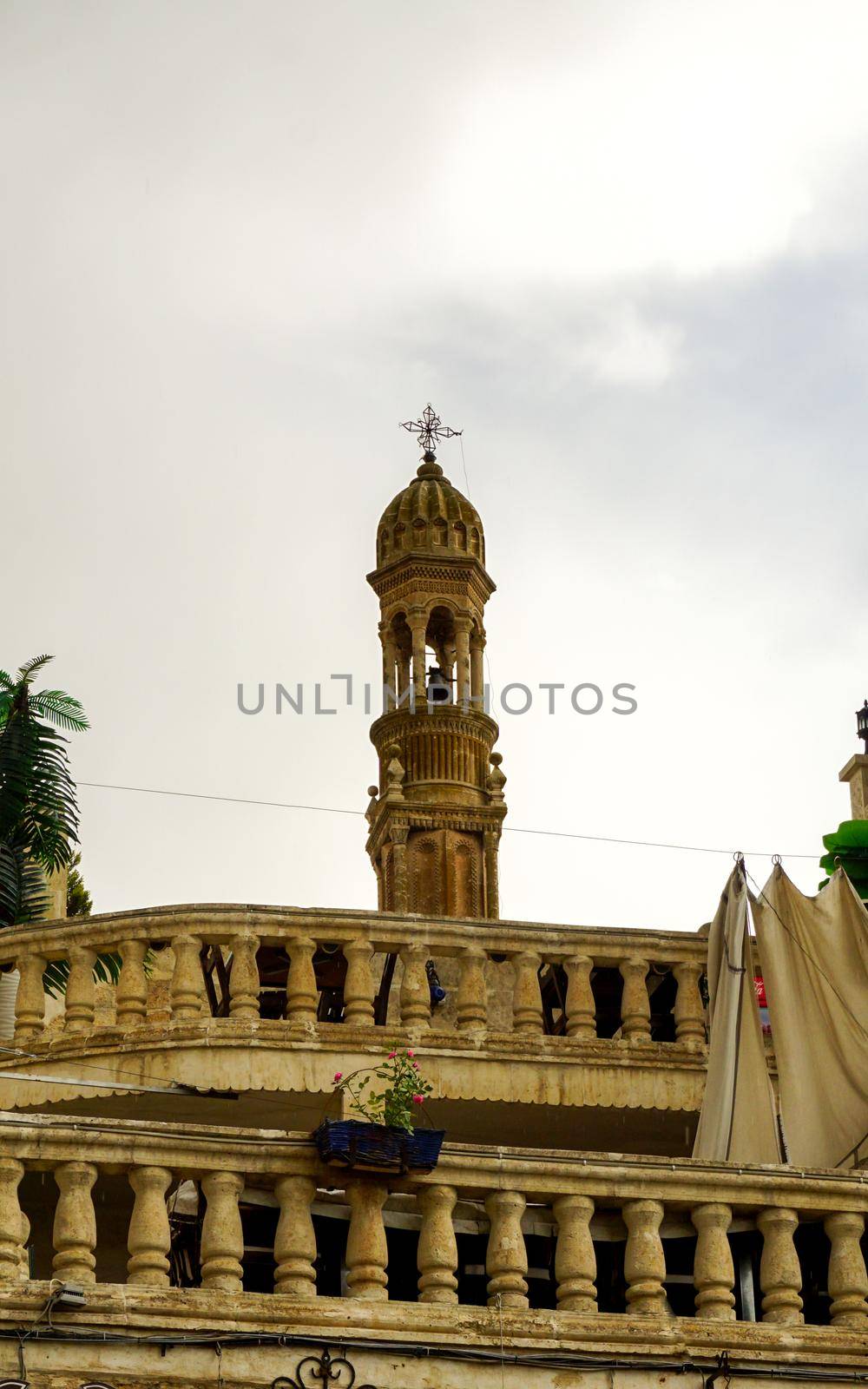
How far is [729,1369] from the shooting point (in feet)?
42.6

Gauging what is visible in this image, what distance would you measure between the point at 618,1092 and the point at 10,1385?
7.03m

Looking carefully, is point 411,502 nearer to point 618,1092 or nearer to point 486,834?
point 486,834

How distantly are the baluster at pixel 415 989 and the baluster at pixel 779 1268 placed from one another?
439 centimetres

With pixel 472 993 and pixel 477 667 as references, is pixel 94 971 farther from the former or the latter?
pixel 477 667

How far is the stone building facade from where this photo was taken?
12383 mm

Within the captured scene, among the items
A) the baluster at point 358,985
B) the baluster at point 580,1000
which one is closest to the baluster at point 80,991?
the baluster at point 358,985

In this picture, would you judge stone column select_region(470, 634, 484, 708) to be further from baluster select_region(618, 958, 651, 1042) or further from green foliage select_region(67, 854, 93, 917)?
baluster select_region(618, 958, 651, 1042)

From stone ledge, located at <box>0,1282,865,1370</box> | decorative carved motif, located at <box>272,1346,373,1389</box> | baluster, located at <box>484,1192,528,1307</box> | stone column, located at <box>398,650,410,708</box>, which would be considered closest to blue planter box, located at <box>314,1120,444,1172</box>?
baluster, located at <box>484,1192,528,1307</box>

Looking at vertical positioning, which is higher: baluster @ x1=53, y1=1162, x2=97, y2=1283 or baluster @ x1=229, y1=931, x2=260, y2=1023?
baluster @ x1=229, y1=931, x2=260, y2=1023

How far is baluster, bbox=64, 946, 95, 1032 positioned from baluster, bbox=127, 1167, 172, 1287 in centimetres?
464

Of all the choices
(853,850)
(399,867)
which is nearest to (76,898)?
(399,867)

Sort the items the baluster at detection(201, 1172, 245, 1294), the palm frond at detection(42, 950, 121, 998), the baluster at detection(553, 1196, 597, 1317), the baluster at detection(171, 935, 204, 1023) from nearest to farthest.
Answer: the baluster at detection(201, 1172, 245, 1294) → the baluster at detection(553, 1196, 597, 1317) → the baluster at detection(171, 935, 204, 1023) → the palm frond at detection(42, 950, 121, 998)

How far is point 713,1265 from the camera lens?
13.4 meters

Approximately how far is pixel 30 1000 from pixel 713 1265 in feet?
21.7
